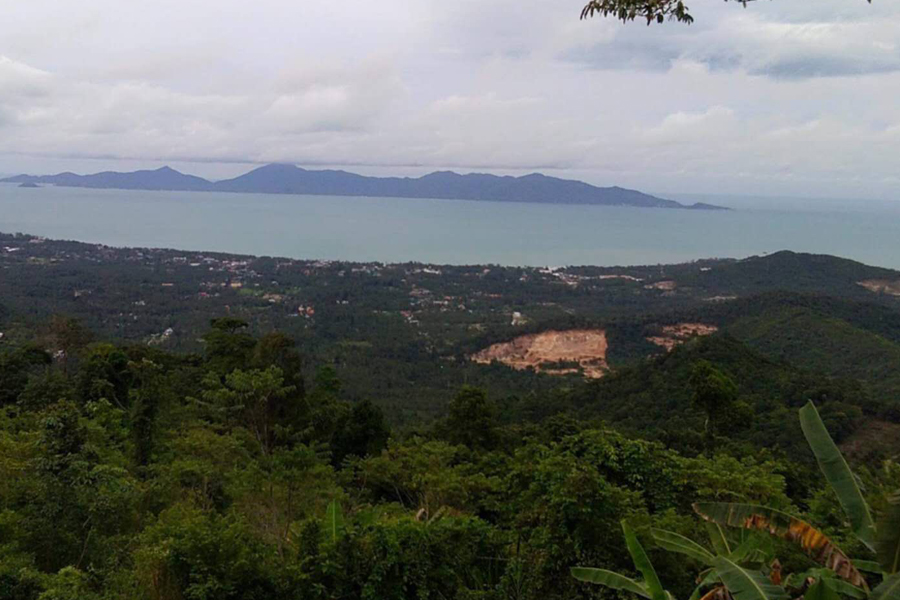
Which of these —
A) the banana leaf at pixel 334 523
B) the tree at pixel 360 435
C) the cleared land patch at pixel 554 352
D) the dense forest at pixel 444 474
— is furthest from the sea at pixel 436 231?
the banana leaf at pixel 334 523

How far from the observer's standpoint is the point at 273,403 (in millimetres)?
10406

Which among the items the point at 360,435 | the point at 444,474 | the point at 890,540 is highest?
the point at 890,540

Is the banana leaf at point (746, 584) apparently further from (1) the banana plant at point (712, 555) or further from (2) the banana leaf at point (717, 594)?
(2) the banana leaf at point (717, 594)

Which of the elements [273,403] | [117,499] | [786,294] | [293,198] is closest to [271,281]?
[786,294]

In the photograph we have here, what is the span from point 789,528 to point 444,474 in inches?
177

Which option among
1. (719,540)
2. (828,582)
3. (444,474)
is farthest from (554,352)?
(828,582)

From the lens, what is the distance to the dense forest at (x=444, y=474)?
368 centimetres

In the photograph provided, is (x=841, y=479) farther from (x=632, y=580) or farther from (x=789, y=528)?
(x=632, y=580)

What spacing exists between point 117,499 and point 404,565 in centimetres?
261

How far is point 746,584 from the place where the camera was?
2.35 metres

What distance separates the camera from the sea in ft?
291

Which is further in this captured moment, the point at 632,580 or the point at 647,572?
the point at 632,580

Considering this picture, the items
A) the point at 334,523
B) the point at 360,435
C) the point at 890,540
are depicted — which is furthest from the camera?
the point at 360,435

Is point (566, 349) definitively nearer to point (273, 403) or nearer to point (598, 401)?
point (598, 401)
